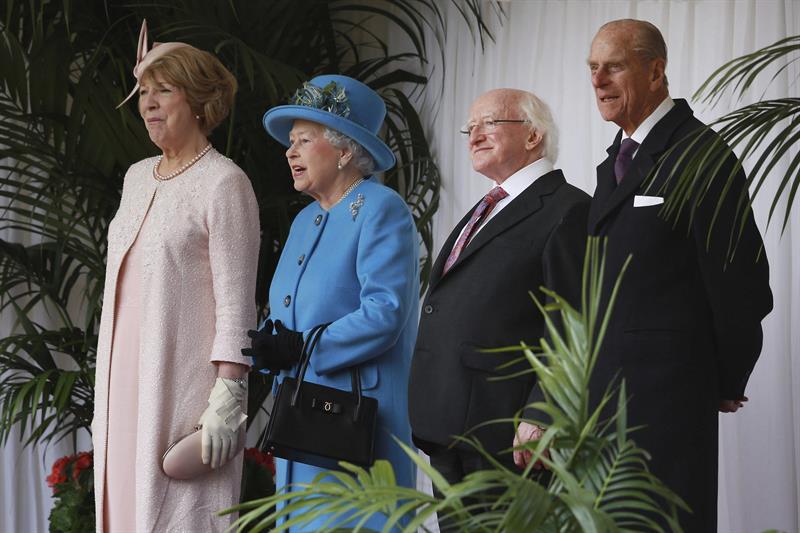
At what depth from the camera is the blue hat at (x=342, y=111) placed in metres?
2.81

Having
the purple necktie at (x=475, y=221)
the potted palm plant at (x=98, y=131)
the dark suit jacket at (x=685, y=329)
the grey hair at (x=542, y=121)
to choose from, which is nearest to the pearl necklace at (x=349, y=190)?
the purple necktie at (x=475, y=221)

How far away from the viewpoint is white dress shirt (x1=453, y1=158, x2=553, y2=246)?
2.61 m

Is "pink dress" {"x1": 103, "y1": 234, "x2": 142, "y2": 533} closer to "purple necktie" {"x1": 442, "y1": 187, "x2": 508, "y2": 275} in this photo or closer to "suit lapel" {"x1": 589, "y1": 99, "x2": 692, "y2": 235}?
"purple necktie" {"x1": 442, "y1": 187, "x2": 508, "y2": 275}

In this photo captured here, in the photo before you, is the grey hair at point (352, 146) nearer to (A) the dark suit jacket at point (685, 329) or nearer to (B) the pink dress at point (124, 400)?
(B) the pink dress at point (124, 400)

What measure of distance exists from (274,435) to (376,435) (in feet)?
0.77

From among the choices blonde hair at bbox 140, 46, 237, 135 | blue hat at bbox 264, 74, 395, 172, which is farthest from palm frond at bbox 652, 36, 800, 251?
blonde hair at bbox 140, 46, 237, 135

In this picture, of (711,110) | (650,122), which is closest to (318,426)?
(650,122)

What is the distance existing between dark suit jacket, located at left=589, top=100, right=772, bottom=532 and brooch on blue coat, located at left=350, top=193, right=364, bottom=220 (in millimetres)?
669

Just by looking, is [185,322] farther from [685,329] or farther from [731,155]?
[731,155]

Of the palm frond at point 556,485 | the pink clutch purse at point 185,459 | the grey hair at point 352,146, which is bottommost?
the pink clutch purse at point 185,459

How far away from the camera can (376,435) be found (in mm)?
2668

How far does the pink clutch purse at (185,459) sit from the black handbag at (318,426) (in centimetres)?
16

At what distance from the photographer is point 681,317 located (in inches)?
88.4

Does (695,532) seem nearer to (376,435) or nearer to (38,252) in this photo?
(376,435)
